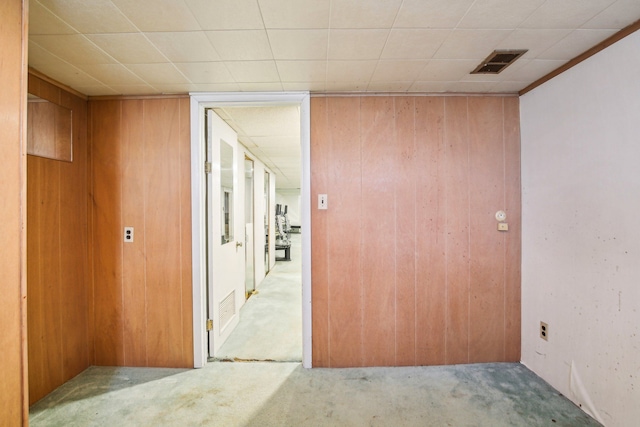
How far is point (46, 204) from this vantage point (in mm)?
2029

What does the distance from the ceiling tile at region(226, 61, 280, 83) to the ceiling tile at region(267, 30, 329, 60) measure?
154mm

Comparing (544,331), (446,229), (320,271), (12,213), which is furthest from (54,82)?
(544,331)

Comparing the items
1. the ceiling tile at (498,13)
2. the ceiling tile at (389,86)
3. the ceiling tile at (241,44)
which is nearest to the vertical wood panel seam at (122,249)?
the ceiling tile at (241,44)

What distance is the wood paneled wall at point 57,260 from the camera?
6.33ft

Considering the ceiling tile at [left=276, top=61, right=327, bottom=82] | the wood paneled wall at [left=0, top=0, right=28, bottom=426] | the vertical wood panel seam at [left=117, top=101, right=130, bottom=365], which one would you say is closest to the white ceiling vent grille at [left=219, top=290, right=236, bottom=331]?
the vertical wood panel seam at [left=117, top=101, right=130, bottom=365]

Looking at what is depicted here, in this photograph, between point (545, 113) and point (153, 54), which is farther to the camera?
point (545, 113)

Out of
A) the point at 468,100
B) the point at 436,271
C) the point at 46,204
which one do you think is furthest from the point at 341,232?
the point at 46,204

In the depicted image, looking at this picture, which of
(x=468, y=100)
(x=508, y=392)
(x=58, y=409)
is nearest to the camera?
(x=58, y=409)

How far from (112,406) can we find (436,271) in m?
2.62

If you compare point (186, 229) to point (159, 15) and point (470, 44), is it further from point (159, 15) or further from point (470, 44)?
point (470, 44)

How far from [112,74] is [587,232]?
348 cm

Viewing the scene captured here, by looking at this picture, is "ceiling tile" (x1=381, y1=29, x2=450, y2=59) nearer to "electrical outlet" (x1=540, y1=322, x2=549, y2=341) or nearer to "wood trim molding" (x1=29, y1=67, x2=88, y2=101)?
"electrical outlet" (x1=540, y1=322, x2=549, y2=341)

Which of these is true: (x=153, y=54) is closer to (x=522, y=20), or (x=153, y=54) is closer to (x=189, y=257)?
(x=189, y=257)

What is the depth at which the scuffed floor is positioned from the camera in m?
1.78
